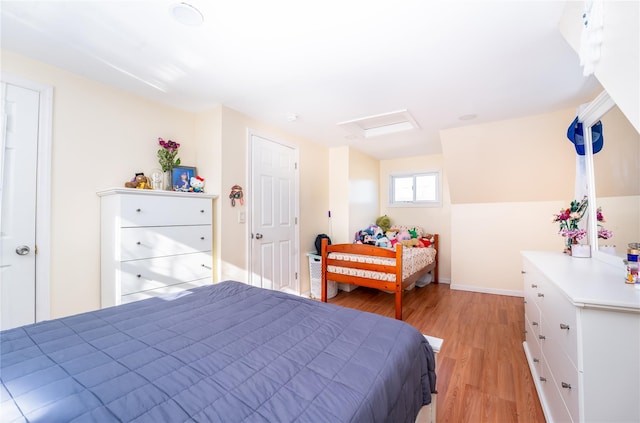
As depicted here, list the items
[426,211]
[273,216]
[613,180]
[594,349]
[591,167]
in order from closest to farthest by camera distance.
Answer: [594,349] < [613,180] < [591,167] < [273,216] < [426,211]

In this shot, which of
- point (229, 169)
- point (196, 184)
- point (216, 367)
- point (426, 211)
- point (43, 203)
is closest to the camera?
point (216, 367)

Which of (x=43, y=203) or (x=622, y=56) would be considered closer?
(x=622, y=56)

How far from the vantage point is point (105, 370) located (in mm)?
833

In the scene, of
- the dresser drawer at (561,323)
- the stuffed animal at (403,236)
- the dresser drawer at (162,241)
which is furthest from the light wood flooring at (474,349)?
the dresser drawer at (162,241)

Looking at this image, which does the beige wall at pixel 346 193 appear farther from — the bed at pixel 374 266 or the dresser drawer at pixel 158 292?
the dresser drawer at pixel 158 292

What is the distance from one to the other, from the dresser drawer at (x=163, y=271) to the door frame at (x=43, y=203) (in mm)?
517

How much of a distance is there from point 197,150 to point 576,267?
11.0 feet

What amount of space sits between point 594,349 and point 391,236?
337 cm

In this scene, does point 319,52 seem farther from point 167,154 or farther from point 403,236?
point 403,236

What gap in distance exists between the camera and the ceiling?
142cm

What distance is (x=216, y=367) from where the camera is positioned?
86 cm

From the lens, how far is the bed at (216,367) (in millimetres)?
675

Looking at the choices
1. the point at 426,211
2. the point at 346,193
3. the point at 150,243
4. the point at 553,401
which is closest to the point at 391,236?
the point at 426,211

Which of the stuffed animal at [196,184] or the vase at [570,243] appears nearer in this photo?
the vase at [570,243]
